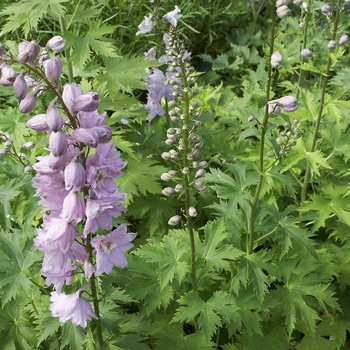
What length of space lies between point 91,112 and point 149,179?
1.68 m

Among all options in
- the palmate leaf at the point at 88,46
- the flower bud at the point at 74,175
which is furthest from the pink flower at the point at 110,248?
the palmate leaf at the point at 88,46

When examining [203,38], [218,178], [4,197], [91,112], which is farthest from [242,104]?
[203,38]

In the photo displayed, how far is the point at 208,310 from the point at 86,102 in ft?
4.60

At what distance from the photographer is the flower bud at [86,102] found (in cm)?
149

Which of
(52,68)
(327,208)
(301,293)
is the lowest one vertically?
(301,293)

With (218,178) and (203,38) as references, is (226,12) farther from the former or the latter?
(218,178)

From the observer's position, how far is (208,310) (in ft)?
7.69

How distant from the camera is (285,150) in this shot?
8.00ft

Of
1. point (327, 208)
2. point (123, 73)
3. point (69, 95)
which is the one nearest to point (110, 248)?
point (69, 95)

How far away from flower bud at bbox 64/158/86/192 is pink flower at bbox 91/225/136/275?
32cm

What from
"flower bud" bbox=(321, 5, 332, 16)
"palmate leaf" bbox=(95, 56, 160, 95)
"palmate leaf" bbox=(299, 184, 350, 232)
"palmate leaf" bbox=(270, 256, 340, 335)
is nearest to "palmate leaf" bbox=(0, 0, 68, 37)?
"palmate leaf" bbox=(95, 56, 160, 95)

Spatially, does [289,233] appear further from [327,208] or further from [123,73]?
[123,73]

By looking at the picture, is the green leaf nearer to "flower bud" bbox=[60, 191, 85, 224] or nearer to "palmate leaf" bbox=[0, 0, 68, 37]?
"flower bud" bbox=[60, 191, 85, 224]

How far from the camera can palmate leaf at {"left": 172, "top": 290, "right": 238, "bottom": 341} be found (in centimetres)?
228
